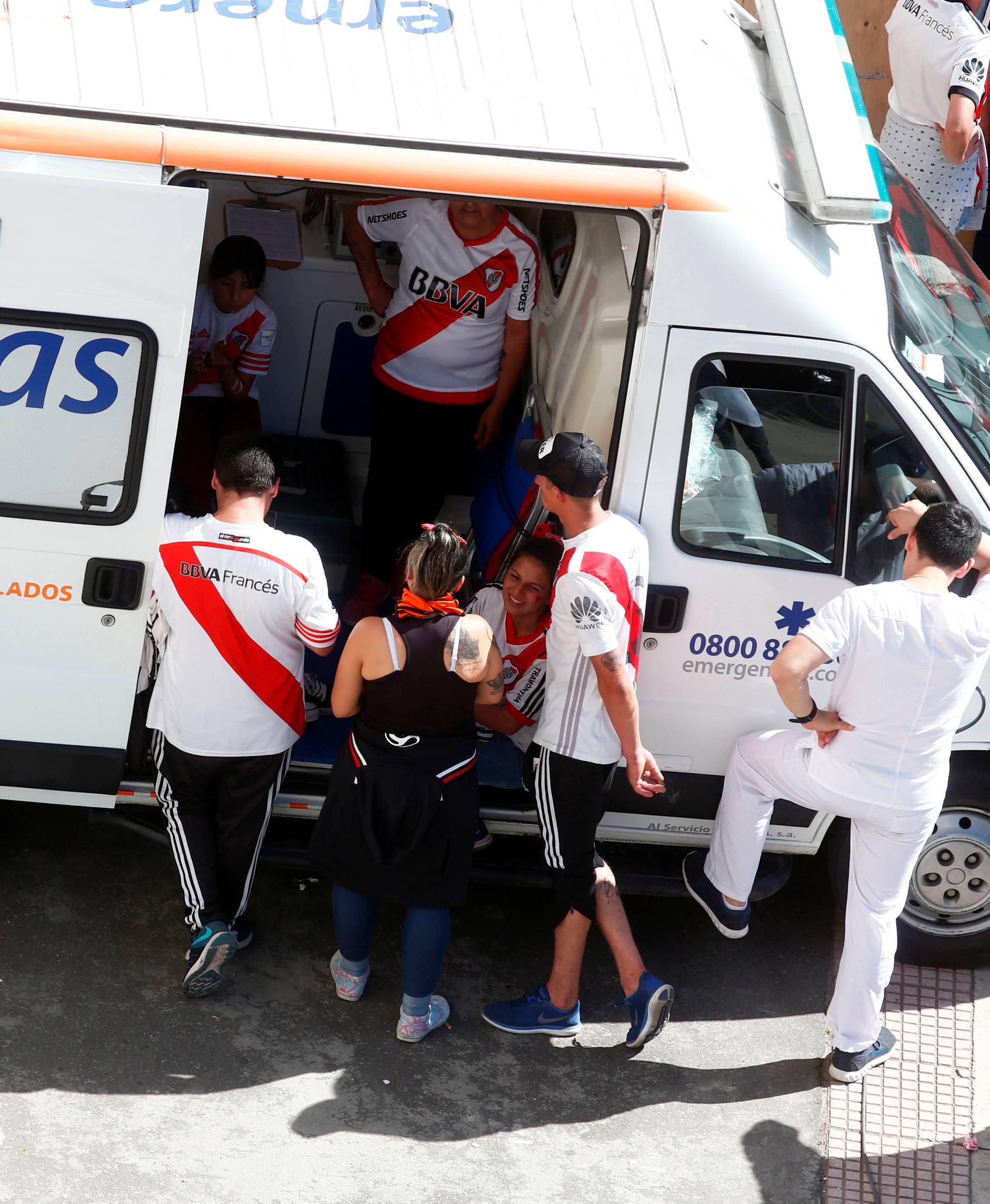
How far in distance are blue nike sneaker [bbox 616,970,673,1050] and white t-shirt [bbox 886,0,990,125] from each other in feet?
14.9

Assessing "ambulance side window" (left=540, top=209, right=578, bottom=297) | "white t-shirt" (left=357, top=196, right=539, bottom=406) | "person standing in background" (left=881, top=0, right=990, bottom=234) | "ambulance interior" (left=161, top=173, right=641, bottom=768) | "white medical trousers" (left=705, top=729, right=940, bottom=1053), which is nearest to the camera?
"white medical trousers" (left=705, top=729, right=940, bottom=1053)

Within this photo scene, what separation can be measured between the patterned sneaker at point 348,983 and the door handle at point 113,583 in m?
1.33

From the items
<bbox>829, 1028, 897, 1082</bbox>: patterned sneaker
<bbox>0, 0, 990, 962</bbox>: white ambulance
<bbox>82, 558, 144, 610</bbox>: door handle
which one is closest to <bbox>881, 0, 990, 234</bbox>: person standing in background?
<bbox>0, 0, 990, 962</bbox>: white ambulance

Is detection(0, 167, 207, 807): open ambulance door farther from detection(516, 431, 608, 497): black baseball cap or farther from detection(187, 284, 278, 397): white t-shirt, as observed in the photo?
detection(187, 284, 278, 397): white t-shirt

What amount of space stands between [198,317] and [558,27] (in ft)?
6.81

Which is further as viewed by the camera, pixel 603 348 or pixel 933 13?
pixel 933 13

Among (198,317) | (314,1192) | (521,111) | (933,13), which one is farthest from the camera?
(933,13)

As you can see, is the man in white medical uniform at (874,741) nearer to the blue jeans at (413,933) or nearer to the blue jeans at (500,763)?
the blue jeans at (500,763)

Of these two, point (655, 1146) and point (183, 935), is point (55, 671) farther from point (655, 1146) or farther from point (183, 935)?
point (655, 1146)

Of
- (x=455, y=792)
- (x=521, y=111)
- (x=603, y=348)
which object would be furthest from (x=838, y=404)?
(x=455, y=792)

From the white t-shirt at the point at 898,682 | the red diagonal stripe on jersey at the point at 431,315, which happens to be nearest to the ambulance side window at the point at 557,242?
the red diagonal stripe on jersey at the point at 431,315

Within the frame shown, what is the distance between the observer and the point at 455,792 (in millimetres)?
3943

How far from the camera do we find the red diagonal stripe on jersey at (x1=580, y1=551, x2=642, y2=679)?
3.77 m

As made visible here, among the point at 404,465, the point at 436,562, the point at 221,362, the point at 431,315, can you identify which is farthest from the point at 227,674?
the point at 221,362
